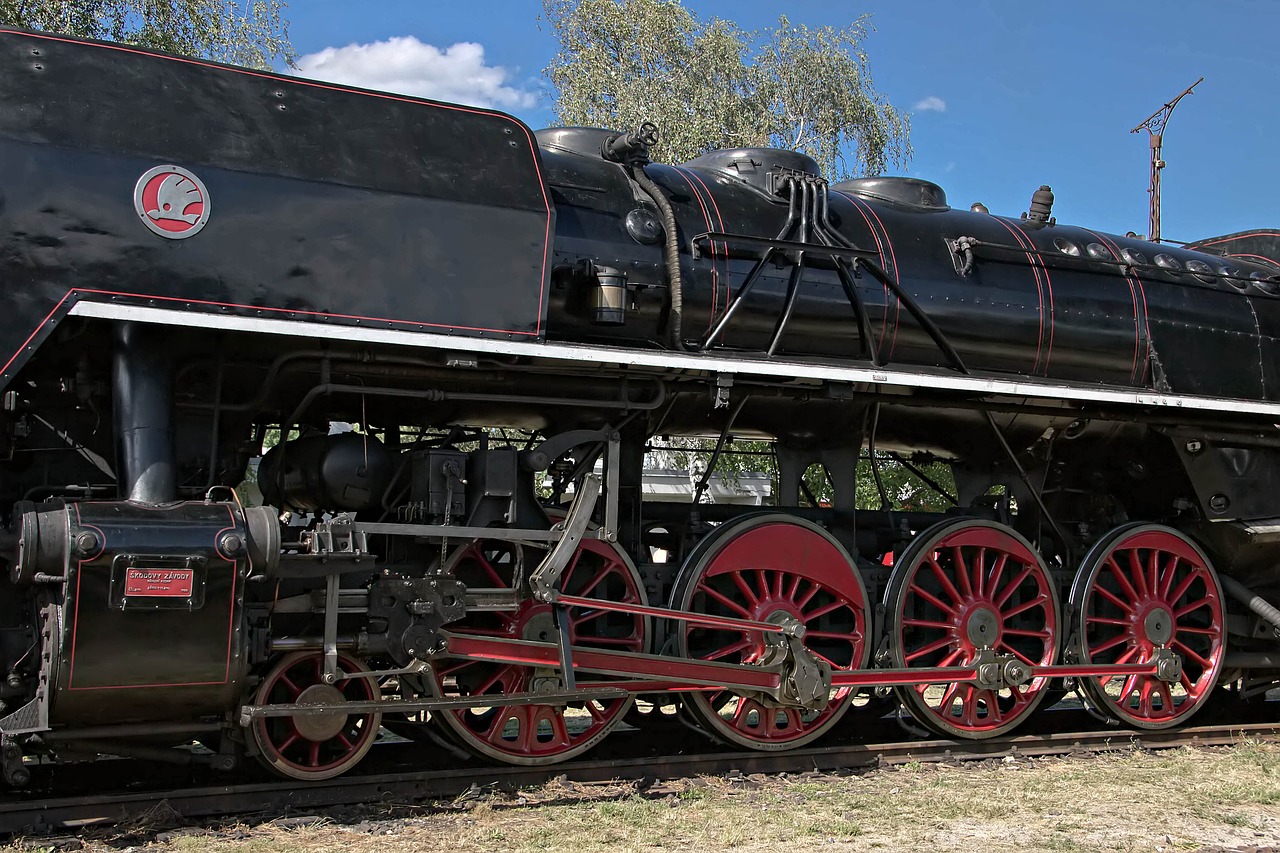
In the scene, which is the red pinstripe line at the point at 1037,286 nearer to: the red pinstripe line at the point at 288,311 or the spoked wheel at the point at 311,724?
the red pinstripe line at the point at 288,311

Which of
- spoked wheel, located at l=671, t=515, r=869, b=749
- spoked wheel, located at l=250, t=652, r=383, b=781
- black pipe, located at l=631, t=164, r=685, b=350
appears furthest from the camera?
spoked wheel, located at l=671, t=515, r=869, b=749

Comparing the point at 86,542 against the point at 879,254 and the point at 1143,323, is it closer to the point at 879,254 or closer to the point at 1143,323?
the point at 879,254

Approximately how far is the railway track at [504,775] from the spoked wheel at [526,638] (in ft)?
0.50

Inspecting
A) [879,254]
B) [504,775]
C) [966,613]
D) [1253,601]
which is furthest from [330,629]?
[1253,601]

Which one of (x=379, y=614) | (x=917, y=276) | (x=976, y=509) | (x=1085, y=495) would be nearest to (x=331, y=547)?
(x=379, y=614)

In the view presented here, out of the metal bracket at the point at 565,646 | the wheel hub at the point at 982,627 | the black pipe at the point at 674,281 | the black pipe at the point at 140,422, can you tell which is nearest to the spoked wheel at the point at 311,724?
the metal bracket at the point at 565,646

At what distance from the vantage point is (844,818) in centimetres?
A: 578

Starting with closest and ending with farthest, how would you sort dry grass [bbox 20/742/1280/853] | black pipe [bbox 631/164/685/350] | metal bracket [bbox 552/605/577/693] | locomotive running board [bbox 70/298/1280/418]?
1. locomotive running board [bbox 70/298/1280/418]
2. dry grass [bbox 20/742/1280/853]
3. metal bracket [bbox 552/605/577/693]
4. black pipe [bbox 631/164/685/350]

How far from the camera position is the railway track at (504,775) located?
16.9 feet

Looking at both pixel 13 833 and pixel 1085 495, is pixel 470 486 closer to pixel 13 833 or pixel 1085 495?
pixel 13 833

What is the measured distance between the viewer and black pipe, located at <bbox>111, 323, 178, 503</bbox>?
16.7 feet

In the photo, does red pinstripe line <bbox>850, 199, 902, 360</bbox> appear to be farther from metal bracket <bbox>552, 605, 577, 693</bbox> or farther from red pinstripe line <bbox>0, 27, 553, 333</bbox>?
metal bracket <bbox>552, 605, 577, 693</bbox>

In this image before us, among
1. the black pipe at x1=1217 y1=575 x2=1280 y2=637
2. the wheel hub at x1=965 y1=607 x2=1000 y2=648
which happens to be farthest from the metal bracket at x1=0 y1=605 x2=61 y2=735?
the black pipe at x1=1217 y1=575 x2=1280 y2=637

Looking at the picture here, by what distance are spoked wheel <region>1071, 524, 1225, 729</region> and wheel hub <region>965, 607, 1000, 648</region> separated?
73 centimetres
